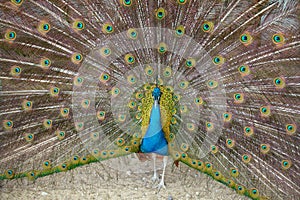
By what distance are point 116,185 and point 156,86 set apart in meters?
1.10

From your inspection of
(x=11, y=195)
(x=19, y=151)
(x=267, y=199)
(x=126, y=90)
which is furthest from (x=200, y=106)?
(x=11, y=195)

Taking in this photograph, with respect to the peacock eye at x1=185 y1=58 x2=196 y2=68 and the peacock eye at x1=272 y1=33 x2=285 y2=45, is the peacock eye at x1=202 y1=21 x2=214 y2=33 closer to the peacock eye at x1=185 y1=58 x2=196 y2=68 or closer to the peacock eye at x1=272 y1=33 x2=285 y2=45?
the peacock eye at x1=185 y1=58 x2=196 y2=68

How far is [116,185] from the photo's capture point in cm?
372

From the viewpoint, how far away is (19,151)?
3.26 m

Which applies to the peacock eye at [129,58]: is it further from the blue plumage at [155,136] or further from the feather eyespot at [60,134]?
the feather eyespot at [60,134]

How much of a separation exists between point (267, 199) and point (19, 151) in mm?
2064

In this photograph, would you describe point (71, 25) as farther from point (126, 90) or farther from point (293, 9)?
point (293, 9)

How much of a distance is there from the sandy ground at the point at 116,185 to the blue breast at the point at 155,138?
Result: 46cm

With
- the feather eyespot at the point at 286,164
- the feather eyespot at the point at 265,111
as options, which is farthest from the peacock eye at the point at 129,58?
the feather eyespot at the point at 286,164

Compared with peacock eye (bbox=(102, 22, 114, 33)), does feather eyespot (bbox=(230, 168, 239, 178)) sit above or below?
below

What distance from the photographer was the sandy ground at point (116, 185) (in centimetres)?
356

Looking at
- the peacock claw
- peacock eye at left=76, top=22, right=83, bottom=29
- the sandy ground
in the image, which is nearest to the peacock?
peacock eye at left=76, top=22, right=83, bottom=29

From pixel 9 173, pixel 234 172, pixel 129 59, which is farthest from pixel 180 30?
pixel 9 173

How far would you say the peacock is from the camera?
299 centimetres
